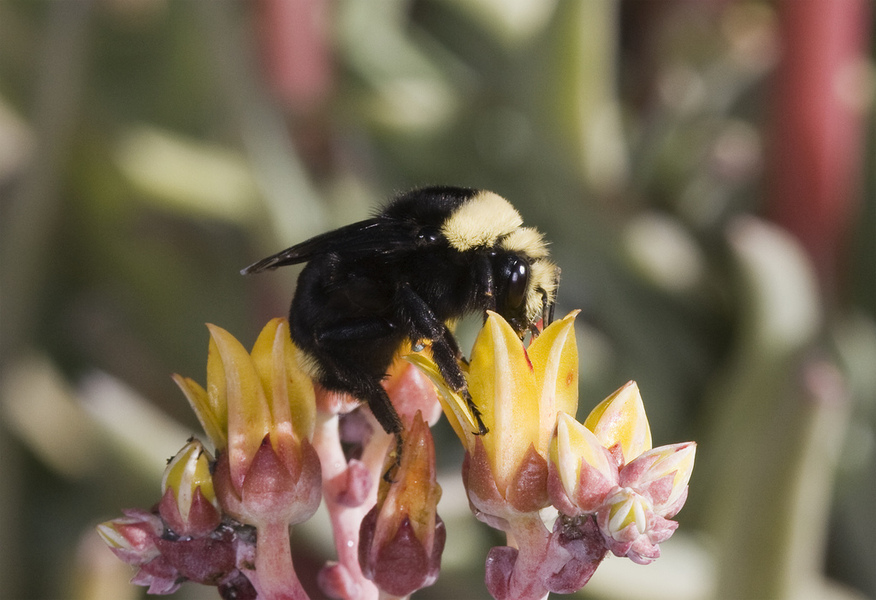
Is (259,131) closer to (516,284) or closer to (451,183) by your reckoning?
(451,183)

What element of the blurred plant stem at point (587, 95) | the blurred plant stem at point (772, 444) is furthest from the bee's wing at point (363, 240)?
the blurred plant stem at point (587, 95)

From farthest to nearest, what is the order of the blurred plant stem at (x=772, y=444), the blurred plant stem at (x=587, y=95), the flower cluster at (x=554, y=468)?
the blurred plant stem at (x=587, y=95) < the blurred plant stem at (x=772, y=444) < the flower cluster at (x=554, y=468)

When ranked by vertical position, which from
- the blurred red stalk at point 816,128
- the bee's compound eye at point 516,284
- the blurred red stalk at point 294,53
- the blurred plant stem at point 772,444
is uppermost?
the blurred red stalk at point 294,53

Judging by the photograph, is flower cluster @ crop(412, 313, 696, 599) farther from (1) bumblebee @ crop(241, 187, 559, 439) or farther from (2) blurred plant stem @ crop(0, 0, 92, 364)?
(2) blurred plant stem @ crop(0, 0, 92, 364)

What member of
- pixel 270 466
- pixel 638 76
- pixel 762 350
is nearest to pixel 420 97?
pixel 638 76

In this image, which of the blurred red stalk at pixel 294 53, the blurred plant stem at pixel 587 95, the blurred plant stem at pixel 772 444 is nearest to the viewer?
the blurred plant stem at pixel 772 444

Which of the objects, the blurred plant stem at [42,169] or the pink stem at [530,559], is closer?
the pink stem at [530,559]

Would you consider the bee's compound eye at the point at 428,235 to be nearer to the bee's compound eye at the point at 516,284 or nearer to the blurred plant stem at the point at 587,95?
the bee's compound eye at the point at 516,284
